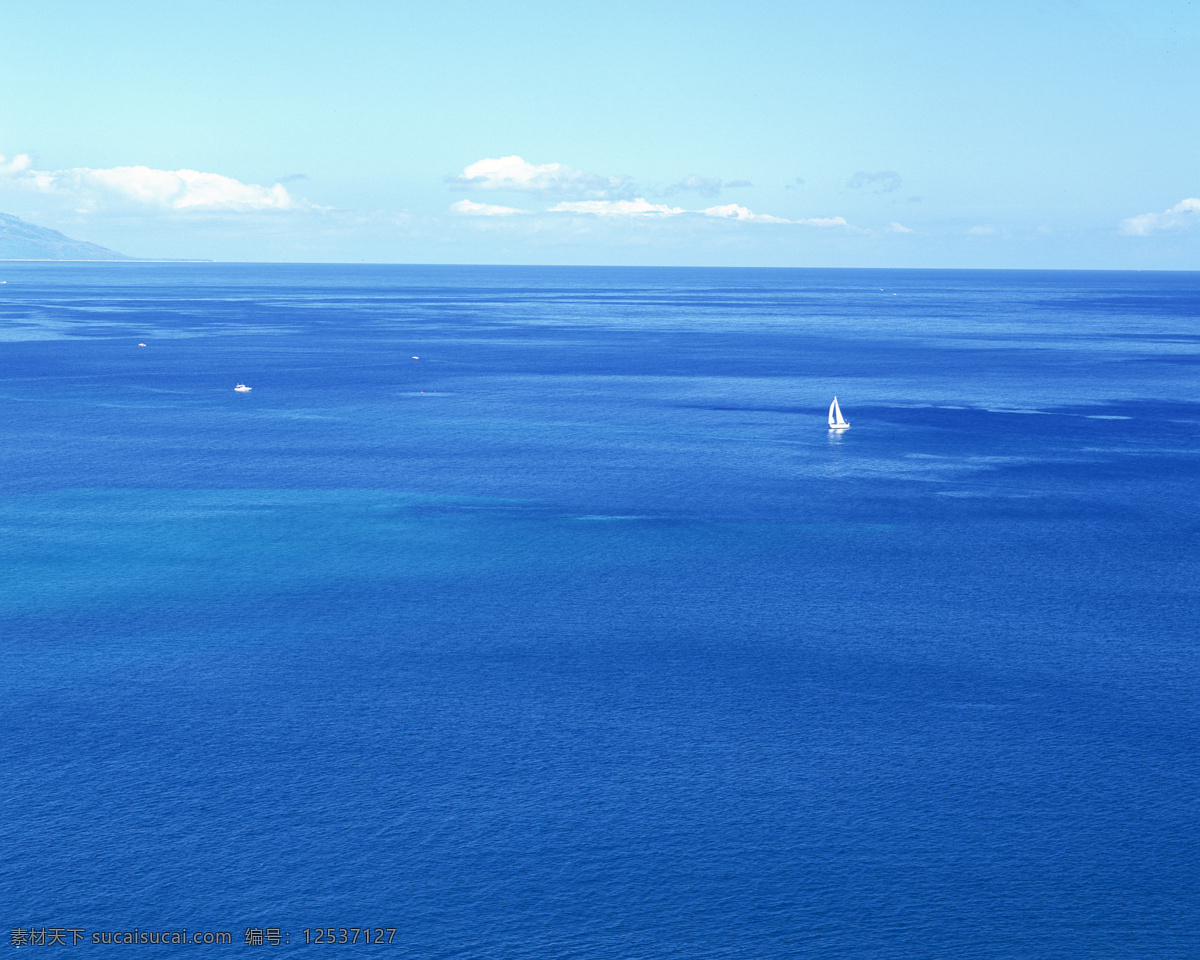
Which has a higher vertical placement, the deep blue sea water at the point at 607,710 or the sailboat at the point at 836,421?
the sailboat at the point at 836,421

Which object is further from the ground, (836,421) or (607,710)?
(836,421)

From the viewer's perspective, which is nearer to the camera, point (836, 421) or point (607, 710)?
point (607, 710)

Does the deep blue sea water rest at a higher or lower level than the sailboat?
lower

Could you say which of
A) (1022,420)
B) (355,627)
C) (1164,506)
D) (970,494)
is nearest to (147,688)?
(355,627)

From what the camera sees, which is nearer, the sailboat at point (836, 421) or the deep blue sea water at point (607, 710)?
the deep blue sea water at point (607, 710)

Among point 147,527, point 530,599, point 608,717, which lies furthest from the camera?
point 147,527

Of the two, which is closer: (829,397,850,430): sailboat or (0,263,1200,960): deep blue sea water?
(0,263,1200,960): deep blue sea water

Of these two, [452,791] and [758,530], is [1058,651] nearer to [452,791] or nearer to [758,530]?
[758,530]

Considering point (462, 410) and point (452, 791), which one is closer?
point (452, 791)
